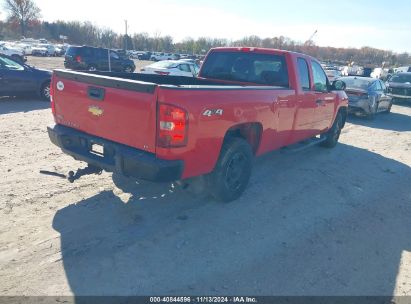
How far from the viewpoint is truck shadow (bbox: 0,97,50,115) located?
931 centimetres

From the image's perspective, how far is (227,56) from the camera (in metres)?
5.89

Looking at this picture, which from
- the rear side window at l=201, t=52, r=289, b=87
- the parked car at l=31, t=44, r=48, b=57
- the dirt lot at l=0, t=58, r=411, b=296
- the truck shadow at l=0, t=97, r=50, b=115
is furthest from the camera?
the parked car at l=31, t=44, r=48, b=57

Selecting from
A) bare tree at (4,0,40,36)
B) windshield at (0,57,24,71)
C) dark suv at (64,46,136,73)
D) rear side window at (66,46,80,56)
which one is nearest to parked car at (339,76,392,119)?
windshield at (0,57,24,71)

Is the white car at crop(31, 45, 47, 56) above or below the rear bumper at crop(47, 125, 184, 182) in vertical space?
below

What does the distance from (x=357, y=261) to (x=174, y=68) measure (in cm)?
1354

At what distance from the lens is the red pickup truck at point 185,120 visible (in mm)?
3223

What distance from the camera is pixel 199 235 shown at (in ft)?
12.1

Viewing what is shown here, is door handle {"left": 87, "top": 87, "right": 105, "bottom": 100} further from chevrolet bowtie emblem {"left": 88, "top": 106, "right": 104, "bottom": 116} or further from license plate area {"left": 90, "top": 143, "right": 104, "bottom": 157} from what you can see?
license plate area {"left": 90, "top": 143, "right": 104, "bottom": 157}

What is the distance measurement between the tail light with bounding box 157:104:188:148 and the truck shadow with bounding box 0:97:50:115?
7.50 metres

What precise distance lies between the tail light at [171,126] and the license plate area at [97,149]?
34.6 inches

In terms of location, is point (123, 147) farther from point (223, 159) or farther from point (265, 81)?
point (265, 81)

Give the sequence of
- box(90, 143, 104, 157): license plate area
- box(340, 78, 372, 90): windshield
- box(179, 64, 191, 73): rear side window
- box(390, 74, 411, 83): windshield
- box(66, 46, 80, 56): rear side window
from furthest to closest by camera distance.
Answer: box(66, 46, 80, 56): rear side window < box(390, 74, 411, 83): windshield < box(179, 64, 191, 73): rear side window < box(340, 78, 372, 90): windshield < box(90, 143, 104, 157): license plate area

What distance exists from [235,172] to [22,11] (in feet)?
314

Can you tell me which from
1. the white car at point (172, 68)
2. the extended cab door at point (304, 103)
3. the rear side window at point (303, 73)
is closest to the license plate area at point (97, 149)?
the extended cab door at point (304, 103)
